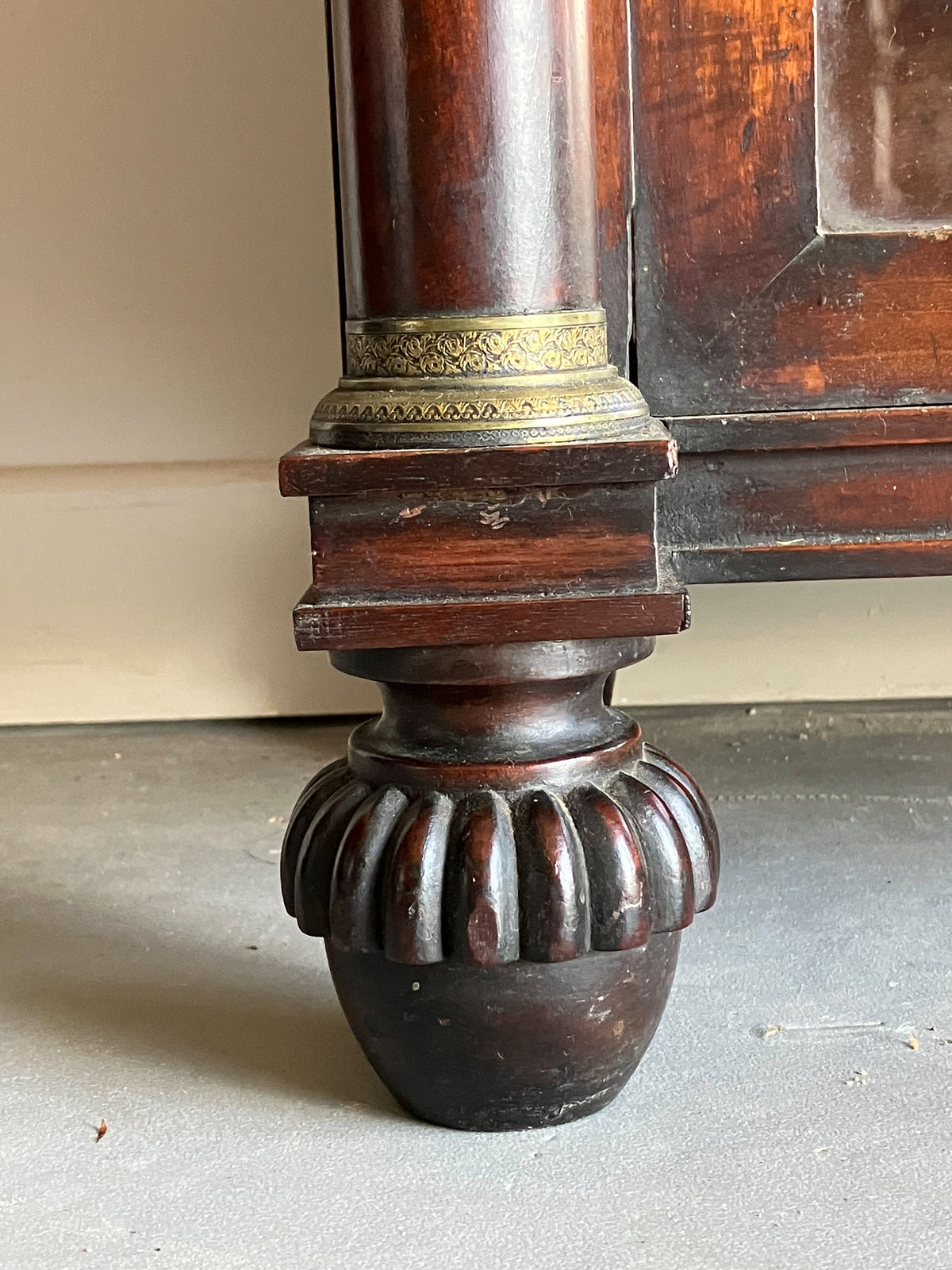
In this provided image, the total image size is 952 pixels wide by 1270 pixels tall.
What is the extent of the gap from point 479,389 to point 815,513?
0.20 m

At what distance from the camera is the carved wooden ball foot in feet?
2.14

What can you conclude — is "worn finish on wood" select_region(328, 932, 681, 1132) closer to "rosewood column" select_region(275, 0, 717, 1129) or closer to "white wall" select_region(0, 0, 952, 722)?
"rosewood column" select_region(275, 0, 717, 1129)

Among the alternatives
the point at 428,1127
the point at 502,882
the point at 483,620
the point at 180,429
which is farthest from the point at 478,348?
the point at 180,429

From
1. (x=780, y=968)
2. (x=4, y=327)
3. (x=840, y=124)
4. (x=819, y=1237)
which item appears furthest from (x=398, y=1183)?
(x=4, y=327)

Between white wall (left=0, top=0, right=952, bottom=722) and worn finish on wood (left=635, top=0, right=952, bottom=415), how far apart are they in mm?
768

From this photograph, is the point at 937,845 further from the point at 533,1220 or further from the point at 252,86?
the point at 252,86

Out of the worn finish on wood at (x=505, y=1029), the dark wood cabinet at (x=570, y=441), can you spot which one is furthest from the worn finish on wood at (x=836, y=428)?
the worn finish on wood at (x=505, y=1029)

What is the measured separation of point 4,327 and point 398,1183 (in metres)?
1.13

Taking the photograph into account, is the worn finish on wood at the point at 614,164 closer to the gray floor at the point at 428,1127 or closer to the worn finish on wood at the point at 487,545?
the worn finish on wood at the point at 487,545

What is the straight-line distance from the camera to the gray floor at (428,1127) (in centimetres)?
62

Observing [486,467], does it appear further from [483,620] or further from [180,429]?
[180,429]

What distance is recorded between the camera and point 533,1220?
63cm

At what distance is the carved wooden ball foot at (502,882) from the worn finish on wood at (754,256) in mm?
154

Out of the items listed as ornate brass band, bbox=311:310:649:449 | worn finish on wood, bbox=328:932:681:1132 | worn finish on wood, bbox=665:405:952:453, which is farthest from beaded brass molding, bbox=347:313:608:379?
worn finish on wood, bbox=328:932:681:1132
